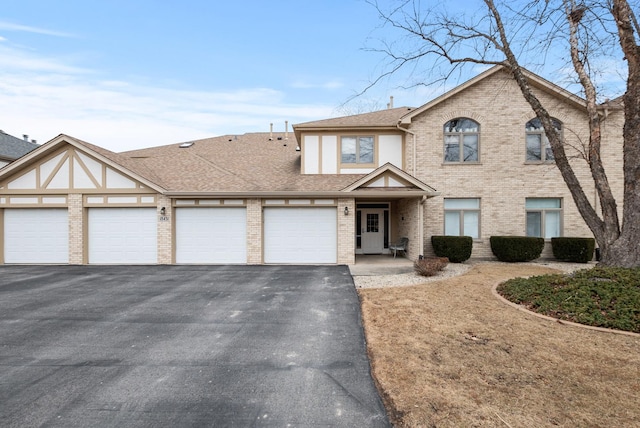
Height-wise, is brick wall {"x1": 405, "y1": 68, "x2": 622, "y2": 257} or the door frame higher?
brick wall {"x1": 405, "y1": 68, "x2": 622, "y2": 257}

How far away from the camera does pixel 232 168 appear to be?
14836 mm

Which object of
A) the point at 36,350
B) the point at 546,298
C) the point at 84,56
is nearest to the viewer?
the point at 36,350

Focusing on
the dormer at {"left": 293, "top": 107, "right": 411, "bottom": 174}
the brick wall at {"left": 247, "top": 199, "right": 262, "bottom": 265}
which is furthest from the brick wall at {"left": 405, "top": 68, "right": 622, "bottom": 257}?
the brick wall at {"left": 247, "top": 199, "right": 262, "bottom": 265}

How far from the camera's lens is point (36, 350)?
4.76 m

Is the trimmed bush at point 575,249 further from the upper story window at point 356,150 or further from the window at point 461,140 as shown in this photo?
the upper story window at point 356,150

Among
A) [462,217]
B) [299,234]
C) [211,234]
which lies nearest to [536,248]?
[462,217]

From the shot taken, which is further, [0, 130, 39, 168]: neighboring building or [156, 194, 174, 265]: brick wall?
[0, 130, 39, 168]: neighboring building

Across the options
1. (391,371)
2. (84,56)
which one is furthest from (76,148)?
(391,371)

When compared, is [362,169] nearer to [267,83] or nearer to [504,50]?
[504,50]

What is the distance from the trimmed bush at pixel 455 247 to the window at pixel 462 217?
897mm

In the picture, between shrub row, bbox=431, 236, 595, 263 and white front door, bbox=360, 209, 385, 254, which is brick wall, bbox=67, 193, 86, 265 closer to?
white front door, bbox=360, 209, 385, 254

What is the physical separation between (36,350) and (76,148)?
10.6 meters

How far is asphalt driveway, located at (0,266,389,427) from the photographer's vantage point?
10.6ft

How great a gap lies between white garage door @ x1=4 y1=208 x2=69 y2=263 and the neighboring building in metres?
11.7
